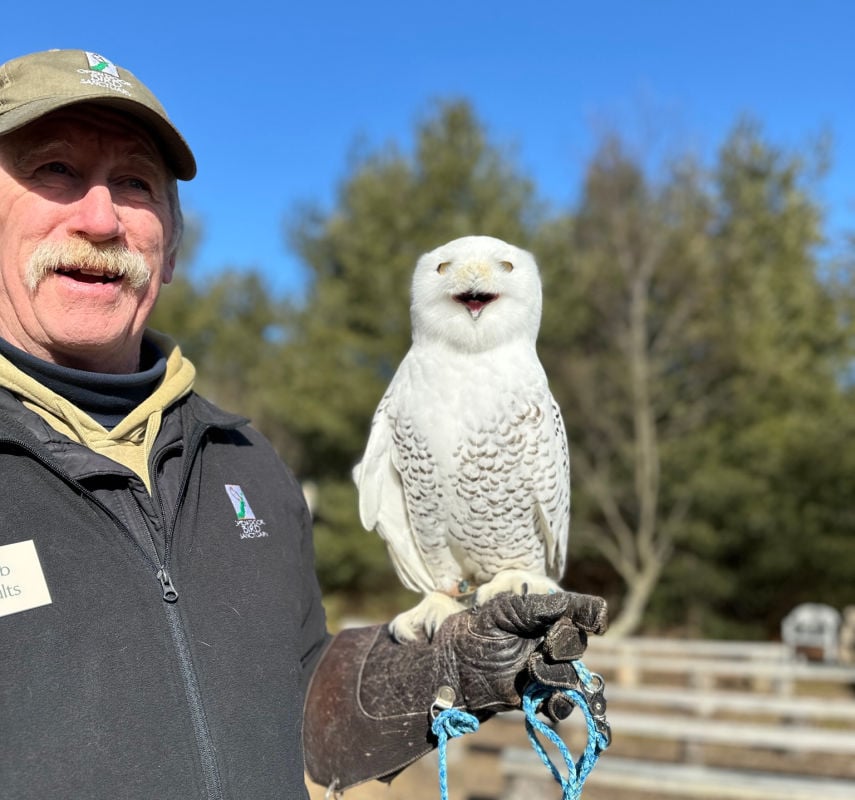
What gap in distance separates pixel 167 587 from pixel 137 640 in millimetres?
108

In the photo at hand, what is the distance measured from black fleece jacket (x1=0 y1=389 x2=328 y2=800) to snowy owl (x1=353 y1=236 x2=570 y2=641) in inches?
20.6

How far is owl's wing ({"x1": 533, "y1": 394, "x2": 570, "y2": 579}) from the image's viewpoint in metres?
2.06

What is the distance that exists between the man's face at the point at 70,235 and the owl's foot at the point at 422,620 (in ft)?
3.33

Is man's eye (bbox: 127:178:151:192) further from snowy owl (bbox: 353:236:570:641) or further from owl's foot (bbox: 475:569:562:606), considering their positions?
owl's foot (bbox: 475:569:562:606)

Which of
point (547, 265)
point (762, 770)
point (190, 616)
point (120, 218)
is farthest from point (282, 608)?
point (547, 265)

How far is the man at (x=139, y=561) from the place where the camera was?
1.37 meters

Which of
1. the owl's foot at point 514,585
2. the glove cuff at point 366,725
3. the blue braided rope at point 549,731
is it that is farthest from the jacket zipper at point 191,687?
the owl's foot at point 514,585

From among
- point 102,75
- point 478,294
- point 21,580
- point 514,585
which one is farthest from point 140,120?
point 514,585

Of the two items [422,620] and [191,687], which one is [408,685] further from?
[191,687]

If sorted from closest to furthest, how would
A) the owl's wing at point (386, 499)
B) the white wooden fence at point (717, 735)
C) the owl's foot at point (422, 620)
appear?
the owl's foot at point (422, 620), the owl's wing at point (386, 499), the white wooden fence at point (717, 735)

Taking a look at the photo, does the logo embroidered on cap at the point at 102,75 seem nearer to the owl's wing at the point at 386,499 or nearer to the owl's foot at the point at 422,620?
the owl's wing at the point at 386,499

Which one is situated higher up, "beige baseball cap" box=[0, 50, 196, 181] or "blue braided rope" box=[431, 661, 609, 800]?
"beige baseball cap" box=[0, 50, 196, 181]

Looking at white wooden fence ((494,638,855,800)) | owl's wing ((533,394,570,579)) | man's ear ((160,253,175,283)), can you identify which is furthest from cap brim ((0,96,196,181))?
white wooden fence ((494,638,855,800))

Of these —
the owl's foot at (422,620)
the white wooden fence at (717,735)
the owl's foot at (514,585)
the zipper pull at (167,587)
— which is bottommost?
the white wooden fence at (717,735)
